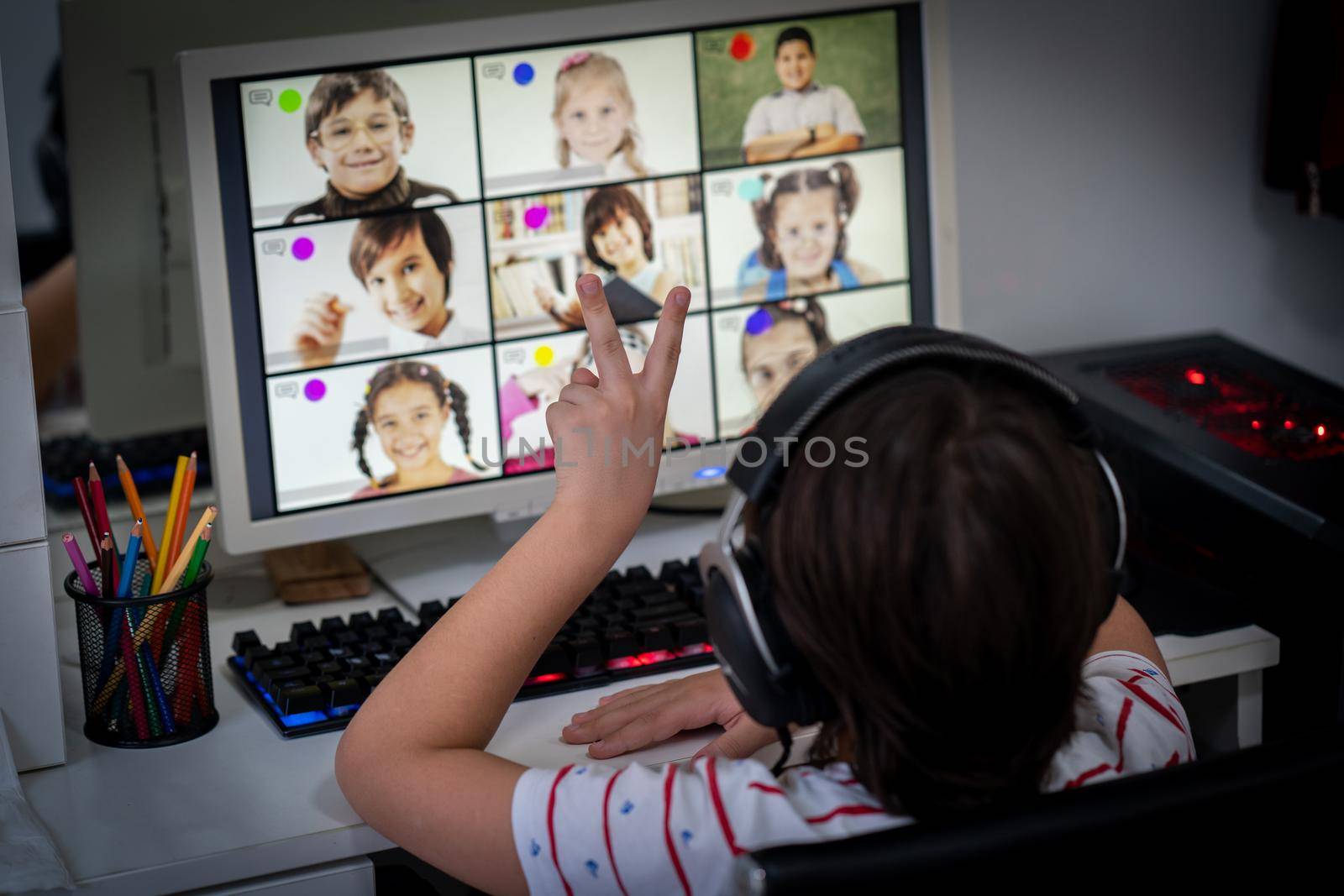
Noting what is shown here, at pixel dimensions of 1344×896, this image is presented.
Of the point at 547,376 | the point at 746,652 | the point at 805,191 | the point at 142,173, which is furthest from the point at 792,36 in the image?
the point at 746,652

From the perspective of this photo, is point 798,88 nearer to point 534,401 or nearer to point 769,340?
point 769,340

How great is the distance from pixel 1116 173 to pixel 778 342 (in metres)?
0.58

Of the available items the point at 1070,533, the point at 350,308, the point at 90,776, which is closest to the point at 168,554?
the point at 90,776

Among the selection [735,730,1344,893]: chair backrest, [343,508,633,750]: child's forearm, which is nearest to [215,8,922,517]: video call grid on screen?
[343,508,633,750]: child's forearm

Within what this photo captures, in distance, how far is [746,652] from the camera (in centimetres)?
62

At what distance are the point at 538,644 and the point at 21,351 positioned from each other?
0.37 metres

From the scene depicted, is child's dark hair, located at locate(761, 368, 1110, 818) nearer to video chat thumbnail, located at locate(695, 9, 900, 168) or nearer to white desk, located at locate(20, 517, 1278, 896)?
white desk, located at locate(20, 517, 1278, 896)

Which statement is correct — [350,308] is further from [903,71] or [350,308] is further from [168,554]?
[903,71]

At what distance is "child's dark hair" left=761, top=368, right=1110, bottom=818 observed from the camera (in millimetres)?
558

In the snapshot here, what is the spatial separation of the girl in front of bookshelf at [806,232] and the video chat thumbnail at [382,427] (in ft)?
0.88

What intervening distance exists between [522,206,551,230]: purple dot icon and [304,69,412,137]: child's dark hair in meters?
0.13

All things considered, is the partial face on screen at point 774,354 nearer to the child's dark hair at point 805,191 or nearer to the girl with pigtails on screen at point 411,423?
the child's dark hair at point 805,191

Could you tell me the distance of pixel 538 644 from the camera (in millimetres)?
778

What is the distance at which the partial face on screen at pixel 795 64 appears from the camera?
46.1 inches
